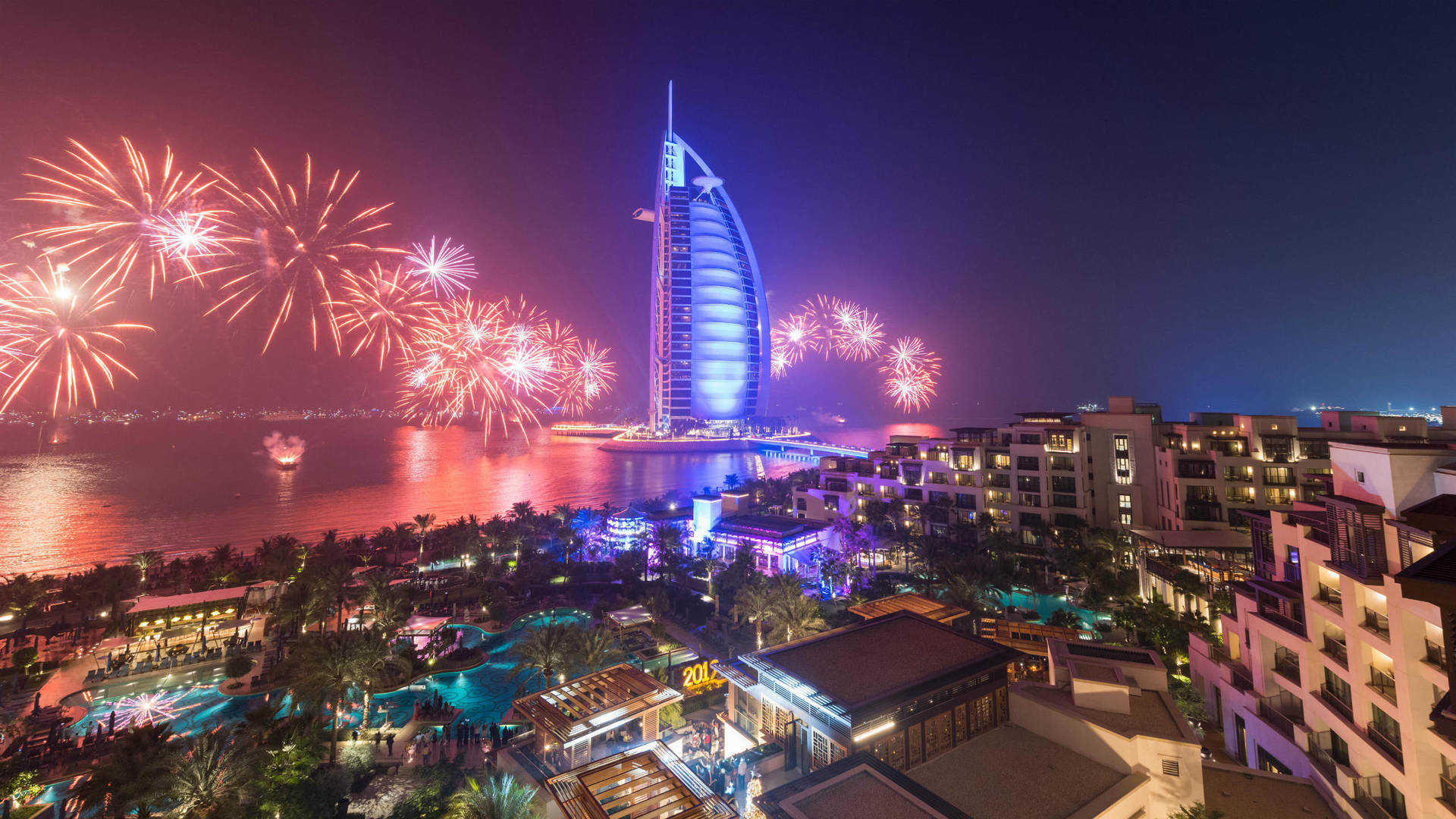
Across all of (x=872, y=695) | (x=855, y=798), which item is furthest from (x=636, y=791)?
(x=872, y=695)

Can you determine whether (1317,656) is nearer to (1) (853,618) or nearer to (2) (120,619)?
(1) (853,618)

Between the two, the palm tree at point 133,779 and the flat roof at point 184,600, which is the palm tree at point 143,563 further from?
the palm tree at point 133,779

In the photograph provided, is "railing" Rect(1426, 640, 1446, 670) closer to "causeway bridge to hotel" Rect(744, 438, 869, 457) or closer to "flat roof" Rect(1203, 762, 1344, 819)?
"flat roof" Rect(1203, 762, 1344, 819)

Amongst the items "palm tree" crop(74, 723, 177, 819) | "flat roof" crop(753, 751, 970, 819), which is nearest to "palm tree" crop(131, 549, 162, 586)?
"palm tree" crop(74, 723, 177, 819)

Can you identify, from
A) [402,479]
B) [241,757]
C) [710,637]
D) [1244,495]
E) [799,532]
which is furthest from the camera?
[402,479]

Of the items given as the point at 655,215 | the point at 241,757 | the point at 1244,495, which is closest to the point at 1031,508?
the point at 1244,495

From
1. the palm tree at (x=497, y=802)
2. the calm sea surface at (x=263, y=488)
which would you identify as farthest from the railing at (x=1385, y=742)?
the calm sea surface at (x=263, y=488)
